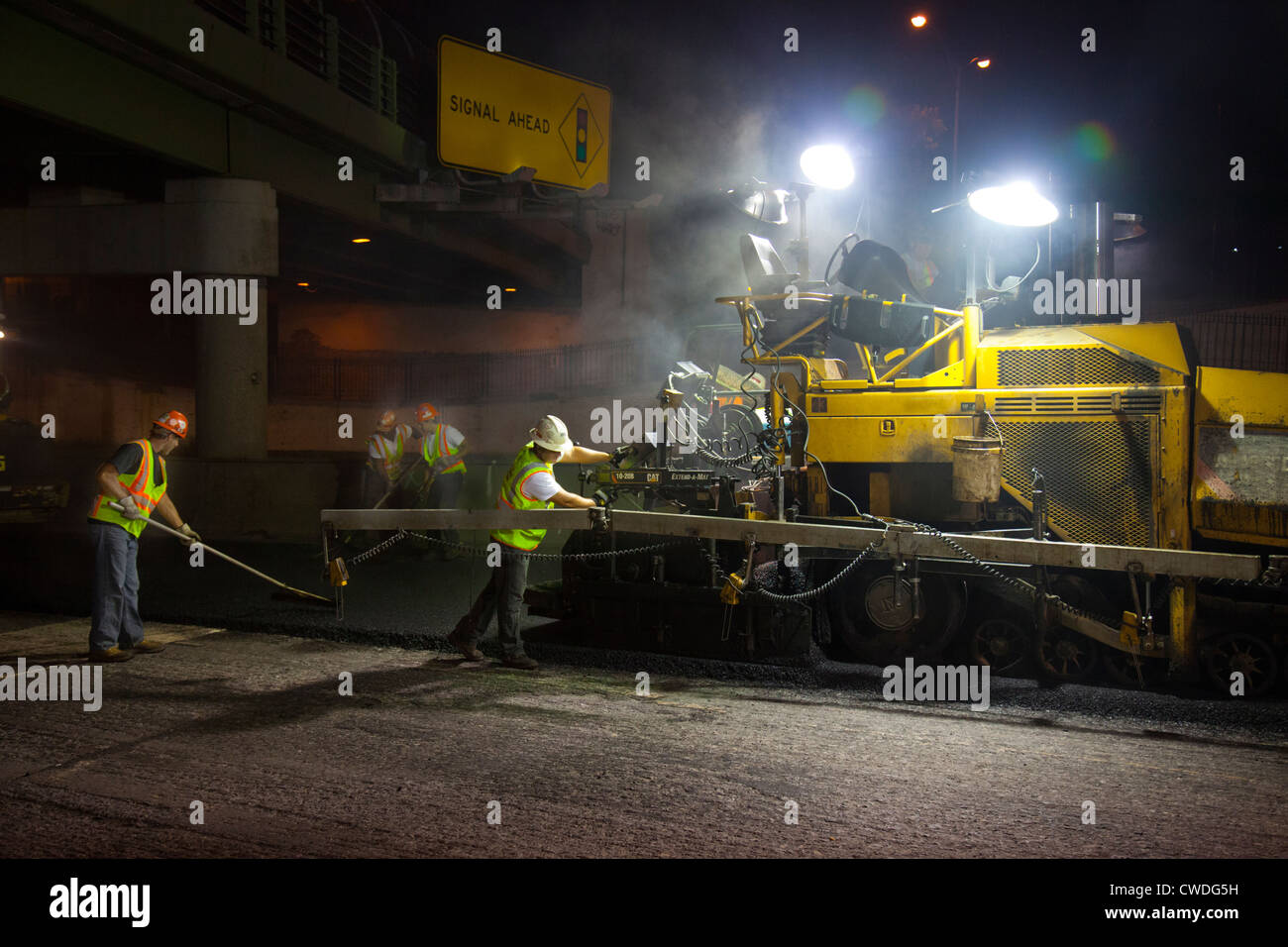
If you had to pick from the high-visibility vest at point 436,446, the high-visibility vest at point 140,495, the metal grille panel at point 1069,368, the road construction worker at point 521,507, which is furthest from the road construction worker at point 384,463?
the metal grille panel at point 1069,368

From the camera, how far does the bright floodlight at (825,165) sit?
8367mm

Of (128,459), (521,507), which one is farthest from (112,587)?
(521,507)

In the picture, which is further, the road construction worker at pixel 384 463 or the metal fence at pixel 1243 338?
the metal fence at pixel 1243 338

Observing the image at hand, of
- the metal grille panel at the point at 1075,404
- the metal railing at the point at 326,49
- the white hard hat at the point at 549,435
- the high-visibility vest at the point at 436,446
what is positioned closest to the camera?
the metal grille panel at the point at 1075,404

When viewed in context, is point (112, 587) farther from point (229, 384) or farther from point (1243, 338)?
point (1243, 338)

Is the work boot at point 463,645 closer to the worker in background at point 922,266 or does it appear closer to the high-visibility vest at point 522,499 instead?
the high-visibility vest at point 522,499

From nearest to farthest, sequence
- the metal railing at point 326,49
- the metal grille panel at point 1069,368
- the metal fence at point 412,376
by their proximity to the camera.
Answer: the metal grille panel at point 1069,368, the metal railing at point 326,49, the metal fence at point 412,376

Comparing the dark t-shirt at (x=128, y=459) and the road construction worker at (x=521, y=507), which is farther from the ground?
the dark t-shirt at (x=128, y=459)

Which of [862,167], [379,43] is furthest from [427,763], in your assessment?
[379,43]

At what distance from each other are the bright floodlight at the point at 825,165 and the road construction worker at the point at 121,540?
17.7 ft

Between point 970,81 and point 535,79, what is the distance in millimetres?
9429

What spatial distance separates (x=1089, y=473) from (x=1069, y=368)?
0.67 meters

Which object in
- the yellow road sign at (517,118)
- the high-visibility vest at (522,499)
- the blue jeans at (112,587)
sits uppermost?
the yellow road sign at (517,118)
